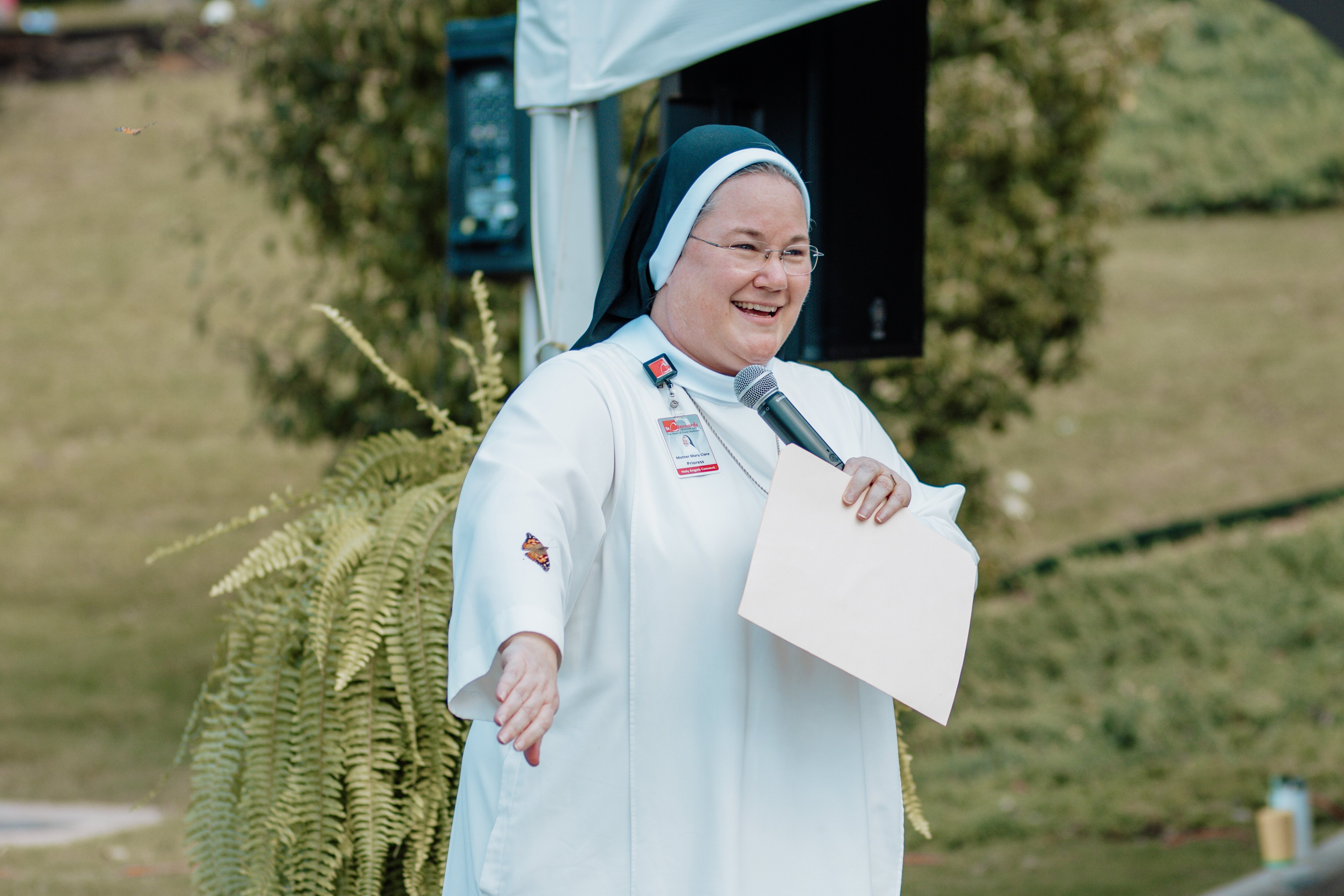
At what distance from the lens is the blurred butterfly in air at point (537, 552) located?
185 cm

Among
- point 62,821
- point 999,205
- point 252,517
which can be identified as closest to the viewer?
point 252,517

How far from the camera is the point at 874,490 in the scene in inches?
82.0

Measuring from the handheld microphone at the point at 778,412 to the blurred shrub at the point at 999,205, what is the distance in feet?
15.0

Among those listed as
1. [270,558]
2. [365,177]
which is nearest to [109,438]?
[365,177]

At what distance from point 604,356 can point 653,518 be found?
282 millimetres

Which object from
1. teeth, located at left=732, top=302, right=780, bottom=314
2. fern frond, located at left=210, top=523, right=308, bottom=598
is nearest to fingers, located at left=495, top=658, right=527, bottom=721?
teeth, located at left=732, top=302, right=780, bottom=314

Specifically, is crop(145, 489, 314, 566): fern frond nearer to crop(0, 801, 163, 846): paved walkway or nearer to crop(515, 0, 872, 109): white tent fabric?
crop(515, 0, 872, 109): white tent fabric

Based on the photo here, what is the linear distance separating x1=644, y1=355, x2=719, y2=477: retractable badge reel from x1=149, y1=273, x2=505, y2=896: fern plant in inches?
35.2

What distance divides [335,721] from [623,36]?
1566mm

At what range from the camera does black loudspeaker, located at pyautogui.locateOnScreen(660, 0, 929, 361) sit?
11.6ft

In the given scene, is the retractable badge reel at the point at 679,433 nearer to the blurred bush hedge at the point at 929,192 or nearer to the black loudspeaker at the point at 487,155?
the black loudspeaker at the point at 487,155

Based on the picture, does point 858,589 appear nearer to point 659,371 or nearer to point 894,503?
point 894,503

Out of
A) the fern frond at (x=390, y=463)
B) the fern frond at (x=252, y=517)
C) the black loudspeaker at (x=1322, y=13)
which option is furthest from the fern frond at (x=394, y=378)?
the black loudspeaker at (x=1322, y=13)

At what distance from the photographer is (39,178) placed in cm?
2330
